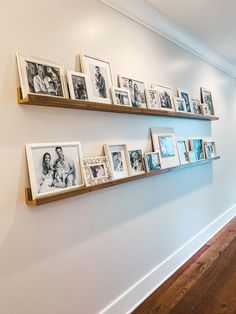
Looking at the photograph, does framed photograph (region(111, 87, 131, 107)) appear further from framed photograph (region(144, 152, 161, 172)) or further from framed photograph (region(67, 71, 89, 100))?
framed photograph (region(144, 152, 161, 172))

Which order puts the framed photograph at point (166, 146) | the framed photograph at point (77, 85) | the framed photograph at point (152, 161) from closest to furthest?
1. the framed photograph at point (77, 85)
2. the framed photograph at point (152, 161)
3. the framed photograph at point (166, 146)

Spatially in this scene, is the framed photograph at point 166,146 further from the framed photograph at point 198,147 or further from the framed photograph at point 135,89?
the framed photograph at point 198,147

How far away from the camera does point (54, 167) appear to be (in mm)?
1472

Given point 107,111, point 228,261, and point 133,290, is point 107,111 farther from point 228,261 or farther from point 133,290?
point 228,261

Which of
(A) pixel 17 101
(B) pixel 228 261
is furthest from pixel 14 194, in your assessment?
(B) pixel 228 261

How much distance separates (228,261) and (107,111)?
1.93m

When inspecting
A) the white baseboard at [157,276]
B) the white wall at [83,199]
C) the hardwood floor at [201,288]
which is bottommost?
the hardwood floor at [201,288]

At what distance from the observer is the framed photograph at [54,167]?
138cm

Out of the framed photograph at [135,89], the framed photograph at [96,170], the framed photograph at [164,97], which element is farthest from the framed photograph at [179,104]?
the framed photograph at [96,170]

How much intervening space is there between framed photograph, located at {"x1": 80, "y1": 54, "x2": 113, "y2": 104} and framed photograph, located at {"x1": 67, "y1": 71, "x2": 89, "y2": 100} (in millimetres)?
49

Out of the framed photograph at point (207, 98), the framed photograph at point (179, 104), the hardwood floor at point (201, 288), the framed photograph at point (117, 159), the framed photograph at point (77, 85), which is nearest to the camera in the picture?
the framed photograph at point (77, 85)

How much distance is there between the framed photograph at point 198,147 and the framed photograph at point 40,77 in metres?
1.73

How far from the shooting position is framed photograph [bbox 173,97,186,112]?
258 cm

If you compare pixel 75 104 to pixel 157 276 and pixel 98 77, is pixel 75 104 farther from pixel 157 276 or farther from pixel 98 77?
pixel 157 276
